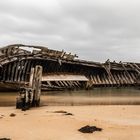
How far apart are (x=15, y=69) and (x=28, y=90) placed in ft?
32.3

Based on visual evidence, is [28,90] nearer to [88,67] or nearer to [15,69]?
[15,69]

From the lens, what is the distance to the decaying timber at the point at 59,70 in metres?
22.1

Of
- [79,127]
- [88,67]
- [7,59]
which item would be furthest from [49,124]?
[88,67]

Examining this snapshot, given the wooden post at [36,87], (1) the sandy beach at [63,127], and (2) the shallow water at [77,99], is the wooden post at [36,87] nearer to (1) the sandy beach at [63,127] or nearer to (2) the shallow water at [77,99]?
(2) the shallow water at [77,99]

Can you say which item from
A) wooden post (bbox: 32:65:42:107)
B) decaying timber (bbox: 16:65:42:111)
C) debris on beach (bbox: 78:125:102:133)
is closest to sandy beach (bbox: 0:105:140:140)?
debris on beach (bbox: 78:125:102:133)

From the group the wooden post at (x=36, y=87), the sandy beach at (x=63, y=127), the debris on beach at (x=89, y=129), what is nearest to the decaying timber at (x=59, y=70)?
the wooden post at (x=36, y=87)

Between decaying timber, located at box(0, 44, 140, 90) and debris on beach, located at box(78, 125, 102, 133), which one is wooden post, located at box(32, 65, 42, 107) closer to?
decaying timber, located at box(0, 44, 140, 90)

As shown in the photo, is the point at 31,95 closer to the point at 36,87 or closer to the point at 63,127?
the point at 36,87

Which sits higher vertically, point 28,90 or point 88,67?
point 88,67

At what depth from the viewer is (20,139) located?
22.5ft

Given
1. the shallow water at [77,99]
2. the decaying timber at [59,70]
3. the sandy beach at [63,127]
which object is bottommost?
the sandy beach at [63,127]

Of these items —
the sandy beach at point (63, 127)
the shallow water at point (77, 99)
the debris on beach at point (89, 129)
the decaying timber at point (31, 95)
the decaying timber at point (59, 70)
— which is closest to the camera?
the sandy beach at point (63, 127)

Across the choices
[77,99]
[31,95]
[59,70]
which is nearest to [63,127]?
[31,95]

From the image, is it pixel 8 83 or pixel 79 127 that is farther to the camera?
pixel 8 83
